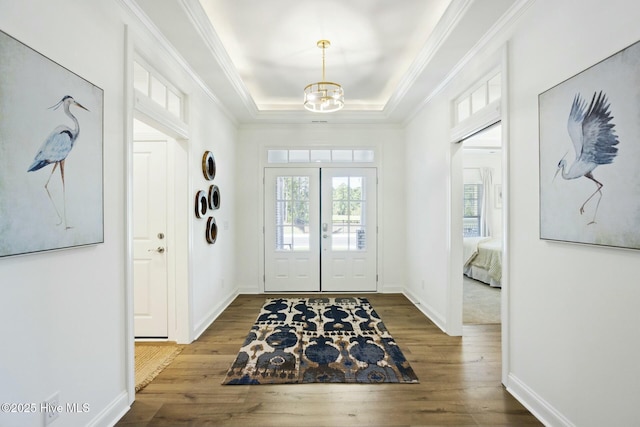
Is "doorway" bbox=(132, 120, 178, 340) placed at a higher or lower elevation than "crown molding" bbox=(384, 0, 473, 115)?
lower

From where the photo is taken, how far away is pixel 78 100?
1604mm

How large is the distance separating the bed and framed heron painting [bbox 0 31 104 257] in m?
5.51

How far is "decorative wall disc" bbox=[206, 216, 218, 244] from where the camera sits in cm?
355

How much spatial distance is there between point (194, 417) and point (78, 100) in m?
2.04

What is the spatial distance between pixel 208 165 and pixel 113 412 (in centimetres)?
245

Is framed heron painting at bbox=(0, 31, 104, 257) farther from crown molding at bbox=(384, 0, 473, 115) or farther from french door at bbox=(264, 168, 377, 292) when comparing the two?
french door at bbox=(264, 168, 377, 292)

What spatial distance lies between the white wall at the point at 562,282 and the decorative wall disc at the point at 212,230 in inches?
120

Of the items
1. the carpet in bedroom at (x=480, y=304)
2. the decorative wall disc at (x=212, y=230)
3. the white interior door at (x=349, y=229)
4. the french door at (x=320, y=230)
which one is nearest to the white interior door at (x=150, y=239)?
the decorative wall disc at (x=212, y=230)

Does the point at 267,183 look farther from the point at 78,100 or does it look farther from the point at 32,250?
the point at 32,250

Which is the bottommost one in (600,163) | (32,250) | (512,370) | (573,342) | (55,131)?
(512,370)

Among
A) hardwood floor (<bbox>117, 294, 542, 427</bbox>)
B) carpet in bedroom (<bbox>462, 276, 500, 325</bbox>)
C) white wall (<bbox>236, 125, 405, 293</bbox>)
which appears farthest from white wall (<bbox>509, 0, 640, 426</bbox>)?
white wall (<bbox>236, 125, 405, 293</bbox>)

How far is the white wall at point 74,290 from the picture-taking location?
1.31 metres

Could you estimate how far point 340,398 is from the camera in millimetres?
2164

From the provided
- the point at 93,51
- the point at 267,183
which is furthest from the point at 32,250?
the point at 267,183
